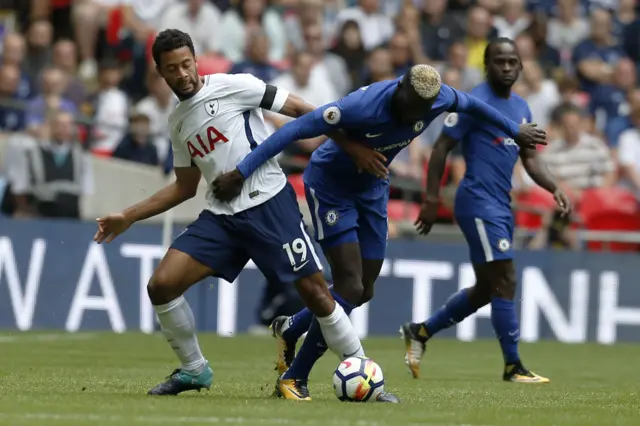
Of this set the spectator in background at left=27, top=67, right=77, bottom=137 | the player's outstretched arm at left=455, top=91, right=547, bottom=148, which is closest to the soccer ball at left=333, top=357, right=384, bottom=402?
the player's outstretched arm at left=455, top=91, right=547, bottom=148

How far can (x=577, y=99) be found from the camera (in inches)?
843

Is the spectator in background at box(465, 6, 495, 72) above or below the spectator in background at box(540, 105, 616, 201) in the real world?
above

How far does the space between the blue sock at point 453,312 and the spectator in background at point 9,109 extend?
319 inches

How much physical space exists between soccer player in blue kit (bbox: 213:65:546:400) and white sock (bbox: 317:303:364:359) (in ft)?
0.68

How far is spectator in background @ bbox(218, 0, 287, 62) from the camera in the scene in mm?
20938

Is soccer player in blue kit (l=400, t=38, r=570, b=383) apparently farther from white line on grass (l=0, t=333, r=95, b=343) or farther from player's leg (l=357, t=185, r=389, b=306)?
white line on grass (l=0, t=333, r=95, b=343)

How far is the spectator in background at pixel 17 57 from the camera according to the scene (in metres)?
19.2

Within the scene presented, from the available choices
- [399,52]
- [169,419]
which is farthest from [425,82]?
[399,52]

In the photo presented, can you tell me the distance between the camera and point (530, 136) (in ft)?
30.6

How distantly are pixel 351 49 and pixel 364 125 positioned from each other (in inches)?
481

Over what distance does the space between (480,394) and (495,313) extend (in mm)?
2051

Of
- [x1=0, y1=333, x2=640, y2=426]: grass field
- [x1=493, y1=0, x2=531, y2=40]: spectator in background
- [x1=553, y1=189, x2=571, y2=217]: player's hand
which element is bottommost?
[x1=0, y1=333, x2=640, y2=426]: grass field

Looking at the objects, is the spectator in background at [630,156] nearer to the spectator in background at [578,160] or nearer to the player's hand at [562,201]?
the spectator in background at [578,160]

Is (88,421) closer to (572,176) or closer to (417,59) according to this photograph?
(572,176)
